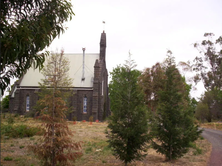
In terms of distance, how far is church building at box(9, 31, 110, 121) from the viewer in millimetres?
40188

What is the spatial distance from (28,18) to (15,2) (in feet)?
Answer: 1.70

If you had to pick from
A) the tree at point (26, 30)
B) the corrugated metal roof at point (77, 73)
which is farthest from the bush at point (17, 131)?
the corrugated metal roof at point (77, 73)

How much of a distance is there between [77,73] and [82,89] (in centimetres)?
364

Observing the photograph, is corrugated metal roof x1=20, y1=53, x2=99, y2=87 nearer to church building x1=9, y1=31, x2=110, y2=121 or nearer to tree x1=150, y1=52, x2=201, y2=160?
church building x1=9, y1=31, x2=110, y2=121

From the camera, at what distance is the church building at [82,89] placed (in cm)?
4019

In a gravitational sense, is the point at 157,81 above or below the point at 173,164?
above

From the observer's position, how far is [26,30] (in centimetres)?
569

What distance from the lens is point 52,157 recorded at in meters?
7.53

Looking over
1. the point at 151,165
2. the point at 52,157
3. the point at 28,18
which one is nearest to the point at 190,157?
the point at 151,165

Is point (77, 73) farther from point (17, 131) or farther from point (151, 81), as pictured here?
point (17, 131)

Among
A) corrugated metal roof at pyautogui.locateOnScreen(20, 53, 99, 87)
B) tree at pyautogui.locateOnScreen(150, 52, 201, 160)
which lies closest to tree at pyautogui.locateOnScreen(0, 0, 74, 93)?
tree at pyautogui.locateOnScreen(150, 52, 201, 160)

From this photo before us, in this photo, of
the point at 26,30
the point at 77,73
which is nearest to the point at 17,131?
the point at 26,30

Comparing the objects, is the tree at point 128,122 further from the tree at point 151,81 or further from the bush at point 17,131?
the tree at point 151,81

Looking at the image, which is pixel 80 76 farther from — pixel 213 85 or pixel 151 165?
pixel 151 165
